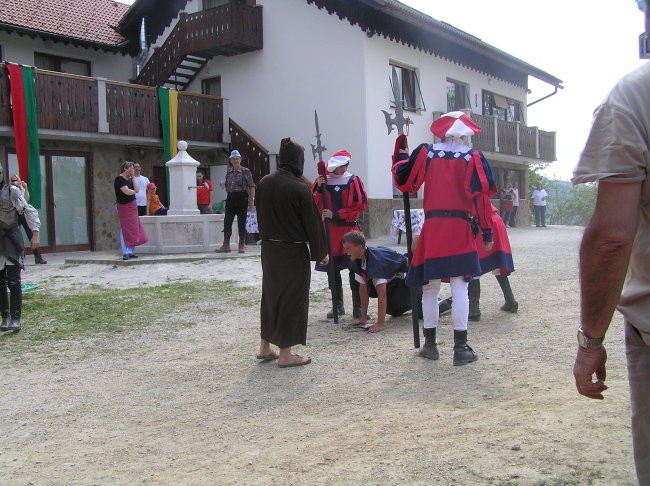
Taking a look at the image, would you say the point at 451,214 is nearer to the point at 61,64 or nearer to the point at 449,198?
the point at 449,198

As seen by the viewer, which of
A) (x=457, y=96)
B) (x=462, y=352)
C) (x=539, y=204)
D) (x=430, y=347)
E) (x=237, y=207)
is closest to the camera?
(x=462, y=352)

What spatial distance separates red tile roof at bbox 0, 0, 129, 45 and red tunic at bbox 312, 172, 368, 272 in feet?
44.6

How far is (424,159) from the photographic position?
498 cm

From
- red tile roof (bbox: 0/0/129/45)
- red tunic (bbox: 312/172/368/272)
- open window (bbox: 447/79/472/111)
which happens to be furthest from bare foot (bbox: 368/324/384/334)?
open window (bbox: 447/79/472/111)

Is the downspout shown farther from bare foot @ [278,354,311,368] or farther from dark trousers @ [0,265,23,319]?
bare foot @ [278,354,311,368]

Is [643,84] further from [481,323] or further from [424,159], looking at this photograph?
[481,323]

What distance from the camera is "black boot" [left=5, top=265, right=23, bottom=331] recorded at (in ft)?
22.0

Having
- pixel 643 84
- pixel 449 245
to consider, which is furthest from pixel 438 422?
pixel 643 84

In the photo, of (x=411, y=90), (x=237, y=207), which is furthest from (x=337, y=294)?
(x=411, y=90)

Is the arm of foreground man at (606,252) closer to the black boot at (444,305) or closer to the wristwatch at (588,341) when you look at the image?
the wristwatch at (588,341)

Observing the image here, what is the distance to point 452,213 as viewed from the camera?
496 cm

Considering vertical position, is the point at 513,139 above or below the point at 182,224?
above

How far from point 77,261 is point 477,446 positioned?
401 inches

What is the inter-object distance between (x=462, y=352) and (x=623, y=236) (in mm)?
3307
